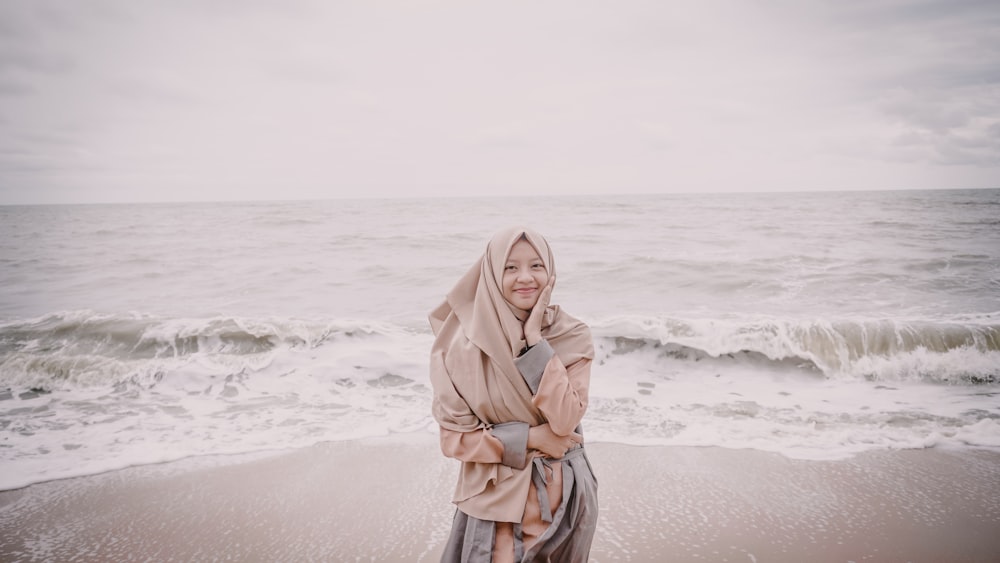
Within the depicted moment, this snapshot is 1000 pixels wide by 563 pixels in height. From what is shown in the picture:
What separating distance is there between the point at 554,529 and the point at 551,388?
0.54 m

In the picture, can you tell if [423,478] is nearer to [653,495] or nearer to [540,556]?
[653,495]

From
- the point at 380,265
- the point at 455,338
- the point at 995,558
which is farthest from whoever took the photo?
the point at 380,265

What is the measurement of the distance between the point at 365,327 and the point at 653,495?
6269 millimetres

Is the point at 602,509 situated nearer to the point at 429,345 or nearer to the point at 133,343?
the point at 429,345

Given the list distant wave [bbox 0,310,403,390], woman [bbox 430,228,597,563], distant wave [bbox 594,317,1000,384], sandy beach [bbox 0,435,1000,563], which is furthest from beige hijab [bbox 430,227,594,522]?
distant wave [bbox 0,310,403,390]

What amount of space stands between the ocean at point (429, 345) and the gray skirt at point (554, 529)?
3100 mm

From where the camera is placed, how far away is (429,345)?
8133mm

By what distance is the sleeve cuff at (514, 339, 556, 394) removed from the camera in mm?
1678

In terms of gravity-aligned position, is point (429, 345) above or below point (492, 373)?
below

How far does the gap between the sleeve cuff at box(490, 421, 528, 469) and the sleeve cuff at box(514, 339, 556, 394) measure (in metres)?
0.16

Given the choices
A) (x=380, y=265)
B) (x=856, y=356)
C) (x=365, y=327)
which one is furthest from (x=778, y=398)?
(x=380, y=265)

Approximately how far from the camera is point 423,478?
13.4 ft

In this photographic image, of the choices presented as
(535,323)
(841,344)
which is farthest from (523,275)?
(841,344)

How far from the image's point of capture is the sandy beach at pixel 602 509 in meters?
3.17
